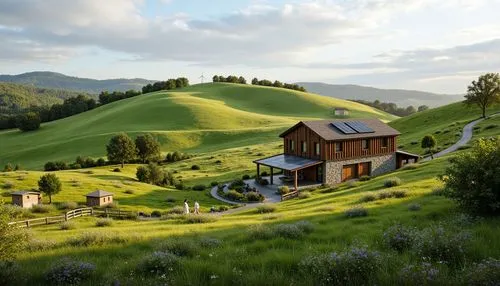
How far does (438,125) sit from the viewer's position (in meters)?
90.6

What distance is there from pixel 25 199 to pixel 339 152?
117 ft

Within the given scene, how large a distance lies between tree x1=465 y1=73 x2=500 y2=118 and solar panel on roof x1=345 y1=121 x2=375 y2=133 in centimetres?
3885

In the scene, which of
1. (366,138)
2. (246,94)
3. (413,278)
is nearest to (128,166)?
(366,138)

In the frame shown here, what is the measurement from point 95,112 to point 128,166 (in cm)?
9586

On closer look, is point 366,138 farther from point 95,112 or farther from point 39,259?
point 95,112

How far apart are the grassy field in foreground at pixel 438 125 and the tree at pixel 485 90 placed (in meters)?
4.55

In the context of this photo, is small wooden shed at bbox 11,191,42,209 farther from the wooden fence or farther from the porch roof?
the porch roof

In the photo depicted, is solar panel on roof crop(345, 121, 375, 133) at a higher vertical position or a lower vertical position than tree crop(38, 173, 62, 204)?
higher

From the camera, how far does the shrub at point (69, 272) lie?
984 centimetres

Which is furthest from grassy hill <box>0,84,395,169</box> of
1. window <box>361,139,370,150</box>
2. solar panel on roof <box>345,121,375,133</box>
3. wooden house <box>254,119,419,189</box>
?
window <box>361,139,370,150</box>

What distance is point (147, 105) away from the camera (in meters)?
155

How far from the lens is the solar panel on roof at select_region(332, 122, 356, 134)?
53.6 m

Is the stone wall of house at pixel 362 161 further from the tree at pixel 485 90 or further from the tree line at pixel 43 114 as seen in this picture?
the tree line at pixel 43 114

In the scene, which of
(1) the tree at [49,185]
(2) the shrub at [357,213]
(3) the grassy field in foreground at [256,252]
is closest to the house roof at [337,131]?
(1) the tree at [49,185]
